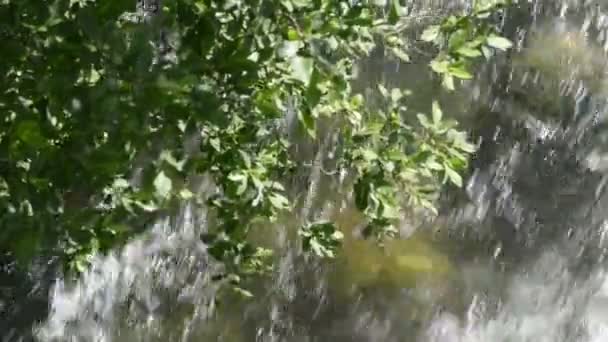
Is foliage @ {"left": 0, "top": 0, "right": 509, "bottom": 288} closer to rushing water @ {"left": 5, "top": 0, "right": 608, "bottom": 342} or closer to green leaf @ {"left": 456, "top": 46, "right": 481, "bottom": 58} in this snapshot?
green leaf @ {"left": 456, "top": 46, "right": 481, "bottom": 58}

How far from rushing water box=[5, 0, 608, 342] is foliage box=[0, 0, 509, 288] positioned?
5.10 ft

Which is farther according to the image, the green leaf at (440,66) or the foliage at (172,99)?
the green leaf at (440,66)

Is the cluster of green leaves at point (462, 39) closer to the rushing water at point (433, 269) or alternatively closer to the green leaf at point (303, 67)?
the green leaf at point (303, 67)

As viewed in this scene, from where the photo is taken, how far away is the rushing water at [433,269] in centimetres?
355

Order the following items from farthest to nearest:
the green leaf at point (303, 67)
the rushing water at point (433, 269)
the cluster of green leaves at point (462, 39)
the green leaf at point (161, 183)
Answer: the rushing water at point (433, 269) → the cluster of green leaves at point (462, 39) → the green leaf at point (161, 183) → the green leaf at point (303, 67)

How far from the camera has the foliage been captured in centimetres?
151

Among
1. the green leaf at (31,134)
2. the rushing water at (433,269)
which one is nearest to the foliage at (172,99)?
the green leaf at (31,134)

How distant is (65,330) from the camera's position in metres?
3.46

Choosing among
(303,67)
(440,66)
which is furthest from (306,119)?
(440,66)

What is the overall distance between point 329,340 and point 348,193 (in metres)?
0.77

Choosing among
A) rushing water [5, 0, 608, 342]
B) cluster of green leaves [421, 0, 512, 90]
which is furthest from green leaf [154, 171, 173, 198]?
rushing water [5, 0, 608, 342]

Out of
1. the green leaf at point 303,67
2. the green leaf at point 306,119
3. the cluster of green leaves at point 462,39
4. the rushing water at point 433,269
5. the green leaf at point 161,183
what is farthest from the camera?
the rushing water at point 433,269

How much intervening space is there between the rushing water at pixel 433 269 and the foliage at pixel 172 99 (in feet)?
5.10

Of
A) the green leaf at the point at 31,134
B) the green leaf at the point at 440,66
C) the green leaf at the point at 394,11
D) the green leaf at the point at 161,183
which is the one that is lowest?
the green leaf at the point at 161,183
